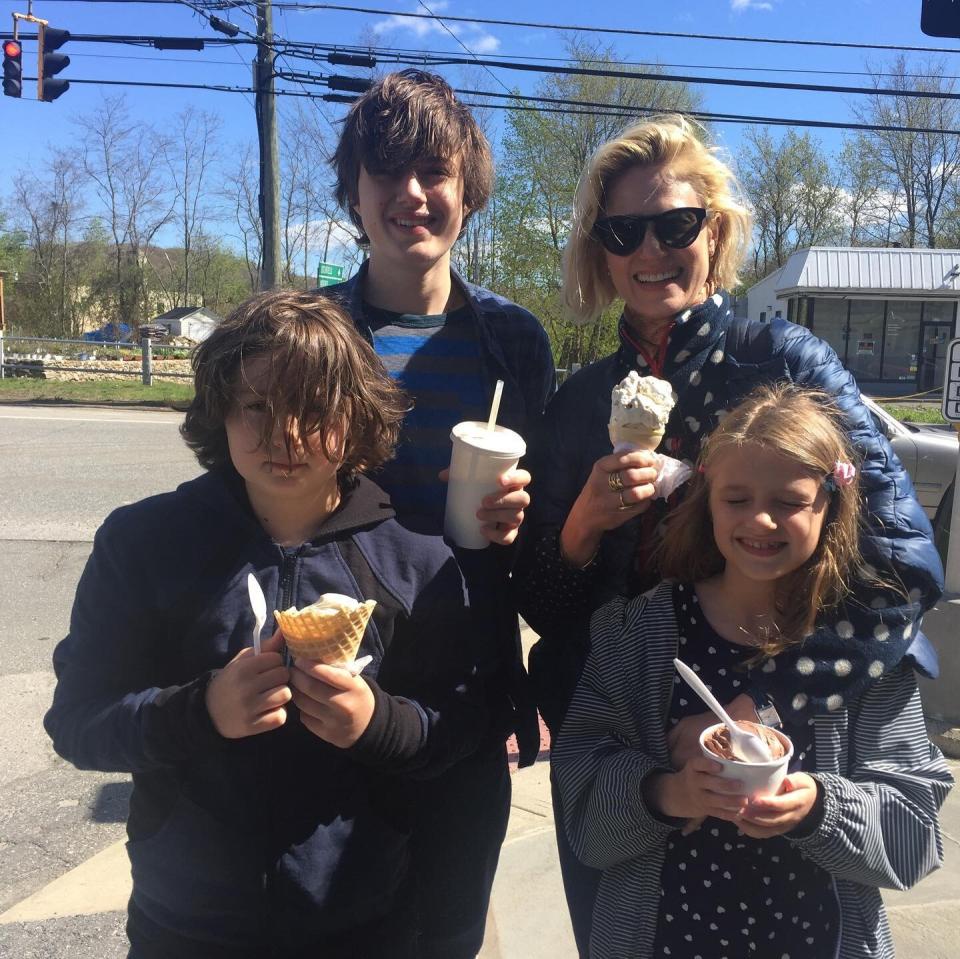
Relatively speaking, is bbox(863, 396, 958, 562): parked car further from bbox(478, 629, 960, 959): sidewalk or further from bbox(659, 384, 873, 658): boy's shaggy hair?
bbox(659, 384, 873, 658): boy's shaggy hair

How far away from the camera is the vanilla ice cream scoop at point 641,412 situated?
1827 mm

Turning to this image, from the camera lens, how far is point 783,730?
169 centimetres

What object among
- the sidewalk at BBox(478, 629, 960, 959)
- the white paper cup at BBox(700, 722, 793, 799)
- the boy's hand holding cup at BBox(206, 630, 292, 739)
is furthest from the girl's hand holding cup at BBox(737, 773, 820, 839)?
the sidewalk at BBox(478, 629, 960, 959)

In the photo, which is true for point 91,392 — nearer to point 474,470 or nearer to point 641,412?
point 474,470

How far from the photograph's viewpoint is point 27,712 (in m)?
→ 4.48

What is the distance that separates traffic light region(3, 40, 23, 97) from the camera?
14414 millimetres

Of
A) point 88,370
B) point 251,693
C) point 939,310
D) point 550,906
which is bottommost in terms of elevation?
point 550,906

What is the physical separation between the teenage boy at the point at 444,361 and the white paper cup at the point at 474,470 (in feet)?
0.11

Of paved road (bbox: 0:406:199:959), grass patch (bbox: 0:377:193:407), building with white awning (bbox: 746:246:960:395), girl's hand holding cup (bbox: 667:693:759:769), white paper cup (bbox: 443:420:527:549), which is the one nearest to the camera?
girl's hand holding cup (bbox: 667:693:759:769)

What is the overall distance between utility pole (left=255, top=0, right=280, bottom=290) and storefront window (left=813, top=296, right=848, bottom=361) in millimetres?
22243

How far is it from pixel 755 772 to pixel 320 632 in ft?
2.52

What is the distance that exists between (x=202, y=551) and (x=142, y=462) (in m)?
10.6

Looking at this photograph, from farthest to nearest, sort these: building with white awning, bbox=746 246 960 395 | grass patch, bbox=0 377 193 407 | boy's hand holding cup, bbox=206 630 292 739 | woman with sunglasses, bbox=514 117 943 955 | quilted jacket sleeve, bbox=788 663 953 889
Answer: building with white awning, bbox=746 246 960 395 → grass patch, bbox=0 377 193 407 → woman with sunglasses, bbox=514 117 943 955 → quilted jacket sleeve, bbox=788 663 953 889 → boy's hand holding cup, bbox=206 630 292 739

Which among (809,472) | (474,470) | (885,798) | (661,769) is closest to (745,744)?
(661,769)
